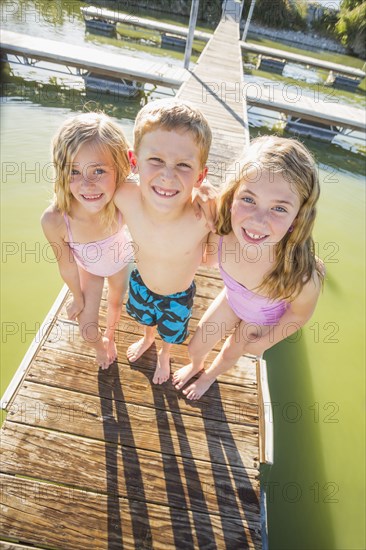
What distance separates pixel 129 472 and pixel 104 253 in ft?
4.07

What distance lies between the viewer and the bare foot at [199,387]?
7.14ft

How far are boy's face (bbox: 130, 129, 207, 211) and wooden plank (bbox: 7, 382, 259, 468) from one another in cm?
136

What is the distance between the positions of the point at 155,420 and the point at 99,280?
0.95 m

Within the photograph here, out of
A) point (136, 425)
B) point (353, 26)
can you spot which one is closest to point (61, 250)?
point (136, 425)

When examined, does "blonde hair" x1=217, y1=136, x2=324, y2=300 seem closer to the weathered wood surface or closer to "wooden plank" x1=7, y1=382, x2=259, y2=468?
"wooden plank" x1=7, y1=382, x2=259, y2=468

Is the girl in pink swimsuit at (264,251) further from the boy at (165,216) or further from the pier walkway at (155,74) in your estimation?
the pier walkway at (155,74)

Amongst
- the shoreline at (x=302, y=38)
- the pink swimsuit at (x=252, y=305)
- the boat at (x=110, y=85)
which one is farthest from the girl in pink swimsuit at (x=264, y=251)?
the shoreline at (x=302, y=38)

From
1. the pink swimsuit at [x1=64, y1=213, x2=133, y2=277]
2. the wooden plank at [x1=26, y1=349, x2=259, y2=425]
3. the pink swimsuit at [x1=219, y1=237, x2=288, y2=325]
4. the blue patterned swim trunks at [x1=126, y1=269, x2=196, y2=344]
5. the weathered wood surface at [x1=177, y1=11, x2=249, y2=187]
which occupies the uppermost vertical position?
the weathered wood surface at [x1=177, y1=11, x2=249, y2=187]

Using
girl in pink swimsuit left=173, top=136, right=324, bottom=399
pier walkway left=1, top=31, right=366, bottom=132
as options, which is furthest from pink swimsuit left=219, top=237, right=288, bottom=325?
pier walkway left=1, top=31, right=366, bottom=132

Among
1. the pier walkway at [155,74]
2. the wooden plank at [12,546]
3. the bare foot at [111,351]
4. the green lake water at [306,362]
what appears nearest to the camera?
the wooden plank at [12,546]

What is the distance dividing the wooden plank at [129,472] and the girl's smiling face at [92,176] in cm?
135

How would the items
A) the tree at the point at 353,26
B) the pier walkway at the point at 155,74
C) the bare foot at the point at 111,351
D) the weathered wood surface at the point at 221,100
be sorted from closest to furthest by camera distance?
1. the bare foot at the point at 111,351
2. the weathered wood surface at the point at 221,100
3. the pier walkway at the point at 155,74
4. the tree at the point at 353,26

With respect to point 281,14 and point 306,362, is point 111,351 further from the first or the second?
→ point 281,14

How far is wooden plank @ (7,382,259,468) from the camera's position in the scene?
1.94 meters
